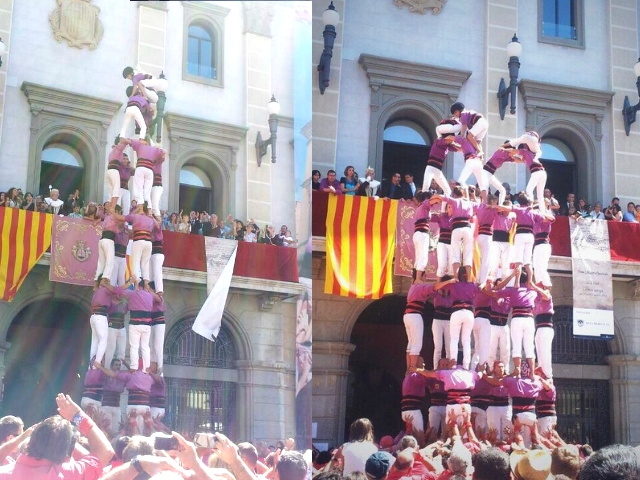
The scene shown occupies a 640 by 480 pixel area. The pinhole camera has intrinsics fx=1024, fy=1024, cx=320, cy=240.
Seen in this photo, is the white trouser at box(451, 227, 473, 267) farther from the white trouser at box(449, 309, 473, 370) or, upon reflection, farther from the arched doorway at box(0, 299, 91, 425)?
the arched doorway at box(0, 299, 91, 425)

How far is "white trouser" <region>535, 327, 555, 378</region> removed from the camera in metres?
10.4

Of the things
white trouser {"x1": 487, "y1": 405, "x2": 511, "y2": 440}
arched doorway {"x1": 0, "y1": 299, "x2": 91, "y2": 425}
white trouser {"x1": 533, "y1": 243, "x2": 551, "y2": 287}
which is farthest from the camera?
white trouser {"x1": 533, "y1": 243, "x2": 551, "y2": 287}

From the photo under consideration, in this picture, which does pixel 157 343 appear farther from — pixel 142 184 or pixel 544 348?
pixel 544 348

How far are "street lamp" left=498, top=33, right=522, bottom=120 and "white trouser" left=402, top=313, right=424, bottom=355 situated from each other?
253 centimetres

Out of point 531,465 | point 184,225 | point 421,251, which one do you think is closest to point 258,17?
point 184,225

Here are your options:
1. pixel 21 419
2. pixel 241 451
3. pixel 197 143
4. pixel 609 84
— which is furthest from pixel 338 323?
pixel 609 84

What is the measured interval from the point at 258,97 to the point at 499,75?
2742mm

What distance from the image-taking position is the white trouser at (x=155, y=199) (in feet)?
32.3

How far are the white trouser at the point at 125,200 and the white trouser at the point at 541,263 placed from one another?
4.16 m

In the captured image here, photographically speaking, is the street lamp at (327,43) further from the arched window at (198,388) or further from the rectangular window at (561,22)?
the arched window at (198,388)

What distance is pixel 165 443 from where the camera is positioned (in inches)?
357

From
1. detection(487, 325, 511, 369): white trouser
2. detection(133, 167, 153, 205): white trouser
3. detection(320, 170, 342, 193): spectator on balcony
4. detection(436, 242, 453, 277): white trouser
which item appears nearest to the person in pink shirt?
detection(133, 167, 153, 205): white trouser

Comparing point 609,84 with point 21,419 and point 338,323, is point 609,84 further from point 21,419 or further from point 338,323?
point 21,419

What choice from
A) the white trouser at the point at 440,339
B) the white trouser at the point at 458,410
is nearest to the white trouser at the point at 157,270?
the white trouser at the point at 440,339
